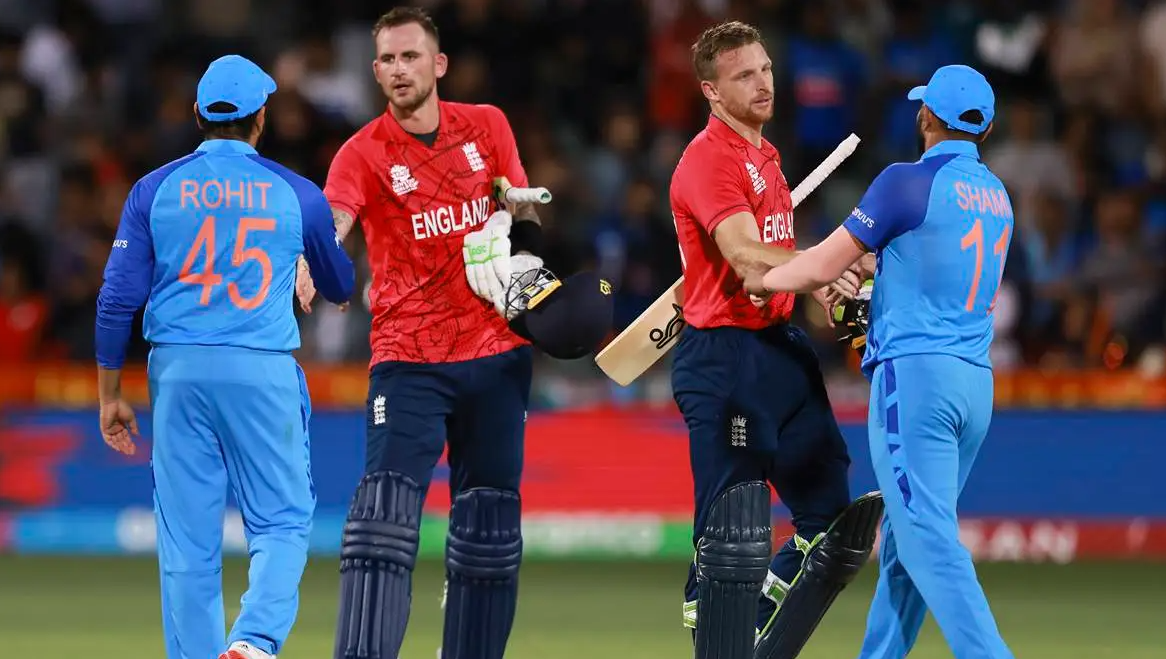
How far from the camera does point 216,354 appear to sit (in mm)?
6629

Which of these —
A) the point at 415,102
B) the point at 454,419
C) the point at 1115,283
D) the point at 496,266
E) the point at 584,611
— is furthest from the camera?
the point at 1115,283

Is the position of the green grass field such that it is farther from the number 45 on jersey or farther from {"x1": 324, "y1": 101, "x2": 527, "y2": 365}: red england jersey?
the number 45 on jersey

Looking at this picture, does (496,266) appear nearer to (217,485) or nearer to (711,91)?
(711,91)

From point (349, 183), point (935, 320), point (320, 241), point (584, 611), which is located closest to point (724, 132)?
point (935, 320)

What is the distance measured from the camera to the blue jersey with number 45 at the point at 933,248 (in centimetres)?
633

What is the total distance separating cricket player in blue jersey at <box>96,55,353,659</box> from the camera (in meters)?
6.58

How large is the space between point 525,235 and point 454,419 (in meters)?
0.77

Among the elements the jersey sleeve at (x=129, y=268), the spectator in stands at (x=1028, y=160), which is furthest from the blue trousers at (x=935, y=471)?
the spectator in stands at (x=1028, y=160)

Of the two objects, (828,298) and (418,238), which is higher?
(418,238)

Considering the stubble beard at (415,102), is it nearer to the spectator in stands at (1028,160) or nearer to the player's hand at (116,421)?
the player's hand at (116,421)

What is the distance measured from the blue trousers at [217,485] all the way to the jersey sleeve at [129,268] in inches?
7.6

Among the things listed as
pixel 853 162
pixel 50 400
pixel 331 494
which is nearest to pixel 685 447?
pixel 331 494

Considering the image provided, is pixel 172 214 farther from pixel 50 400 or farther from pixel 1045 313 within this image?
pixel 1045 313

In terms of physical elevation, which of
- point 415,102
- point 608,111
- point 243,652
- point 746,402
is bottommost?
point 243,652
